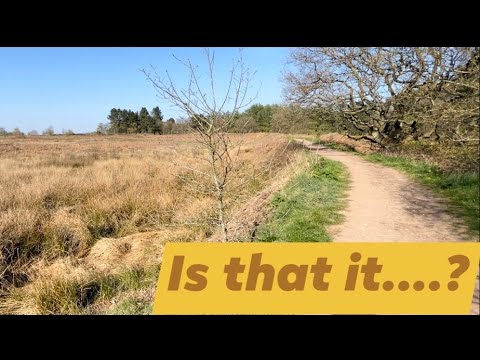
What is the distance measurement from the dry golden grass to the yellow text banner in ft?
4.39

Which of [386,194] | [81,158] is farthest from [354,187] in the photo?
[81,158]

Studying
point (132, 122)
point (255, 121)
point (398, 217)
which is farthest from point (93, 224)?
point (132, 122)

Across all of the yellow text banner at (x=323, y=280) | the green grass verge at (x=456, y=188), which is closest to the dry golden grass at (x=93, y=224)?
the yellow text banner at (x=323, y=280)

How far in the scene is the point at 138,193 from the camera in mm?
10172

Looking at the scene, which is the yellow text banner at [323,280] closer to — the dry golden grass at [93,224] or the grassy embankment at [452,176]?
the grassy embankment at [452,176]

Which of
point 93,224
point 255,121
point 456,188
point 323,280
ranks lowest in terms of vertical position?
point 93,224

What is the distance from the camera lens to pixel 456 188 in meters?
5.66

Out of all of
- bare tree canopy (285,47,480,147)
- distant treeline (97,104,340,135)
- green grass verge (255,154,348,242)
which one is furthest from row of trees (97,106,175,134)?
Result: green grass verge (255,154,348,242)

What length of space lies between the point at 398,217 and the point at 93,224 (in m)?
7.63

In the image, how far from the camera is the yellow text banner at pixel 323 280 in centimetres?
332

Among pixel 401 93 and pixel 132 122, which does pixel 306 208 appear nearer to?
pixel 401 93

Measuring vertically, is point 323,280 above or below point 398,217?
below
